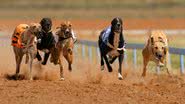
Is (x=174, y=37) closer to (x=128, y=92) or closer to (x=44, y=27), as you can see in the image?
(x=44, y=27)

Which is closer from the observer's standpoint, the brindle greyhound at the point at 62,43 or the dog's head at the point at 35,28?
the dog's head at the point at 35,28

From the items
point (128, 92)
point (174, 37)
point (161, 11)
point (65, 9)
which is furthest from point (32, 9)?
point (128, 92)

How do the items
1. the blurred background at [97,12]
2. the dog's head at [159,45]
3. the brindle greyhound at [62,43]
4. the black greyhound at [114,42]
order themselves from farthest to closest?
the blurred background at [97,12], the brindle greyhound at [62,43], the black greyhound at [114,42], the dog's head at [159,45]

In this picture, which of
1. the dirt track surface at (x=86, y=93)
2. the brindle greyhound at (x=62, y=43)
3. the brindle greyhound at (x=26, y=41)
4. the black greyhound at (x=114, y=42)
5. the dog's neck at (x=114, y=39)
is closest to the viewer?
the dirt track surface at (x=86, y=93)

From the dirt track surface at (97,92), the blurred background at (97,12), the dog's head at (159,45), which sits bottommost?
the dirt track surface at (97,92)

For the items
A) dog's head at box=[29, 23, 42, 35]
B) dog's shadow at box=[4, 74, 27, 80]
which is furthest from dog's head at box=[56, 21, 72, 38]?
dog's shadow at box=[4, 74, 27, 80]

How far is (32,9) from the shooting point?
239 feet

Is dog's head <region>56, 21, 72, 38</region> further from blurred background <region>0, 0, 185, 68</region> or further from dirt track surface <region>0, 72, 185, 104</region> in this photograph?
blurred background <region>0, 0, 185, 68</region>

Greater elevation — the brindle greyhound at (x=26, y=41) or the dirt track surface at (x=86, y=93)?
the brindle greyhound at (x=26, y=41)

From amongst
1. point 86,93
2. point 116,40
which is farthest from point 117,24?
point 86,93

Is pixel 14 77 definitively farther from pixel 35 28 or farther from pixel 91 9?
pixel 91 9

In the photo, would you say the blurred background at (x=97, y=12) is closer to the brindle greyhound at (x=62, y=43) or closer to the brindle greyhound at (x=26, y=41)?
the brindle greyhound at (x=62, y=43)

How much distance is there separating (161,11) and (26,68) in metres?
53.0

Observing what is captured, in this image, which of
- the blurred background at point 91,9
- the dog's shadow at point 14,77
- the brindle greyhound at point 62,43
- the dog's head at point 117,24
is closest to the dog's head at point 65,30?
the brindle greyhound at point 62,43
